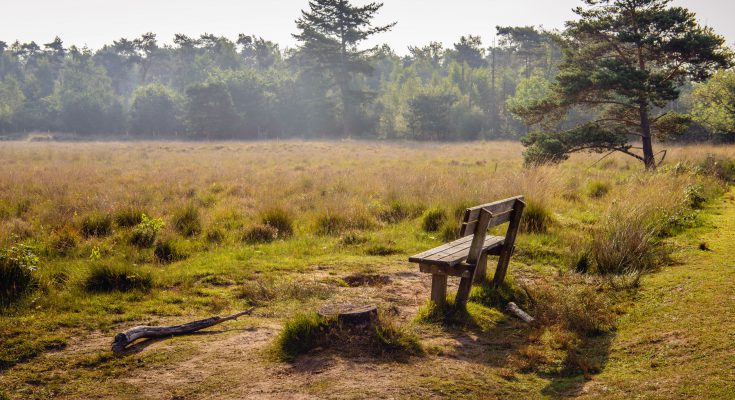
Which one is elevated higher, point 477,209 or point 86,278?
point 477,209

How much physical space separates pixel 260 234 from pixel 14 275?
13.5 ft

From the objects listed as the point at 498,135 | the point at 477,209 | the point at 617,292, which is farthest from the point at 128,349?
the point at 498,135

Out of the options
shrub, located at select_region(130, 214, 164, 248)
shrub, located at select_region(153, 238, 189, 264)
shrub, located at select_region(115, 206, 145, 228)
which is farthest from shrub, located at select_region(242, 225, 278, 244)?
shrub, located at select_region(115, 206, 145, 228)

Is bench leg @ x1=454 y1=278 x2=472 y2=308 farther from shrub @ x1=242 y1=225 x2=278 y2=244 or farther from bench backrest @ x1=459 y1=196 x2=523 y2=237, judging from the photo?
shrub @ x1=242 y1=225 x2=278 y2=244

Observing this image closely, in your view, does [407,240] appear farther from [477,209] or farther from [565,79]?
[565,79]

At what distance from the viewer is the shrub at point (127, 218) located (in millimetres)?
9757

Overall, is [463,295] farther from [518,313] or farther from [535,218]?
[535,218]

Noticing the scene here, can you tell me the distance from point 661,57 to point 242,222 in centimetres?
1381

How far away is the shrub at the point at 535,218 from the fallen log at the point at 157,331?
561 cm

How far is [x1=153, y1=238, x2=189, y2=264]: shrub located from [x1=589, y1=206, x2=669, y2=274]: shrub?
5.90 m

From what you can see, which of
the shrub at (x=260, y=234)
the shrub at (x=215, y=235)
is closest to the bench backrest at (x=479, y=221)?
the shrub at (x=260, y=234)

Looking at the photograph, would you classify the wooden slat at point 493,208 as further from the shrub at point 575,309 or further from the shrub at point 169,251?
the shrub at point 169,251

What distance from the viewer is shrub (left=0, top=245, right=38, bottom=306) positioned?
567 centimetres

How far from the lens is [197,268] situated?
24.3 feet
